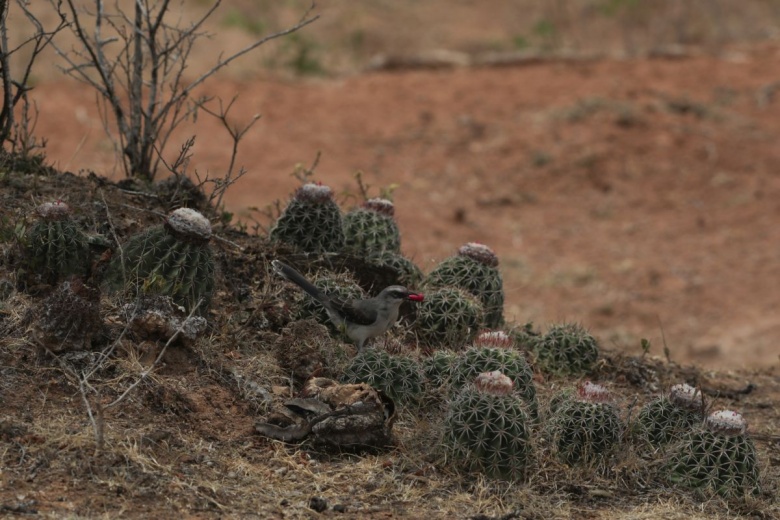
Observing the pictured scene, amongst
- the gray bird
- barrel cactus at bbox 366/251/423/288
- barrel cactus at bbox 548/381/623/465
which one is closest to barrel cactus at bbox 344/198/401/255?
barrel cactus at bbox 366/251/423/288

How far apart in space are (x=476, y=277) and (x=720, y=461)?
208 cm

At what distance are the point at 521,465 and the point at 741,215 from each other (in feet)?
28.8

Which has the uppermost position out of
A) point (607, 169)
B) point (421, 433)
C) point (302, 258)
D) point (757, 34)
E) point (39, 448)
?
point (757, 34)

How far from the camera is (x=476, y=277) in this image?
22.4 feet

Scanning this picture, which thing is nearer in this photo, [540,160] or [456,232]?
[456,232]

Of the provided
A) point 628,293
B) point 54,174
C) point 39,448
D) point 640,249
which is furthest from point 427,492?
point 640,249

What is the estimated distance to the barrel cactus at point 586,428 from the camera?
5262mm

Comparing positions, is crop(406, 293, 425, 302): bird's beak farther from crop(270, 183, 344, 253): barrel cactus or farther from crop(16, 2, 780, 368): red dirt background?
crop(16, 2, 780, 368): red dirt background

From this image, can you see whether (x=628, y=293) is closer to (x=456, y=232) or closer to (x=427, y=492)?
(x=456, y=232)

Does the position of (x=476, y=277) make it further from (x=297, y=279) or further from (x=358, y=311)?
(x=297, y=279)

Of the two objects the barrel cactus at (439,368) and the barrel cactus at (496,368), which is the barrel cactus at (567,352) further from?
the barrel cactus at (496,368)

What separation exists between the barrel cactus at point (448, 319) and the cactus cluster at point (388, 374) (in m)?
0.84

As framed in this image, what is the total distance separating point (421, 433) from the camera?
534 centimetres

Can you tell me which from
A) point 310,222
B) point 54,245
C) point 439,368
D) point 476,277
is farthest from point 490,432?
point 54,245
